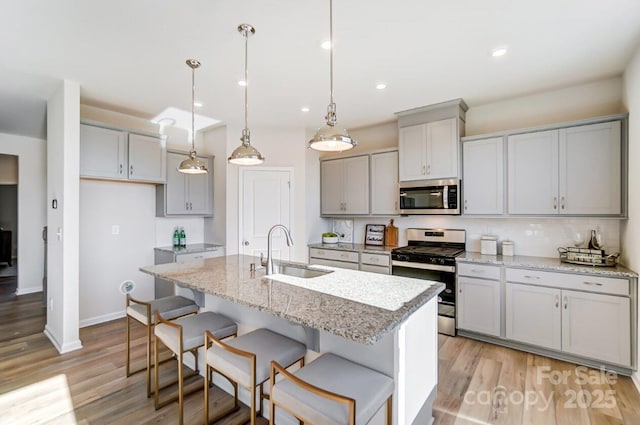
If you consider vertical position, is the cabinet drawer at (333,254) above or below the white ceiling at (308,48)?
below

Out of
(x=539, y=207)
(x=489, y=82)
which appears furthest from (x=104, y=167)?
(x=539, y=207)

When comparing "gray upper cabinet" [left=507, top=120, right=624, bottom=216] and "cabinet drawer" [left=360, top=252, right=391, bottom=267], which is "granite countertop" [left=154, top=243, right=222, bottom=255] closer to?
"cabinet drawer" [left=360, top=252, right=391, bottom=267]

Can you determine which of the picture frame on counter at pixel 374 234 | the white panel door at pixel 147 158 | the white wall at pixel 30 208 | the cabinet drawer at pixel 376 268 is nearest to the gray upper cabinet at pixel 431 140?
the picture frame on counter at pixel 374 234

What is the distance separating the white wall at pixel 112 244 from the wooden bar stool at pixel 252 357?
9.80 ft

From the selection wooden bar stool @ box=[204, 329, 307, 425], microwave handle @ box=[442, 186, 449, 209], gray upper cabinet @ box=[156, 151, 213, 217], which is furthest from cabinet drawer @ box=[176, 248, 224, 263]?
microwave handle @ box=[442, 186, 449, 209]

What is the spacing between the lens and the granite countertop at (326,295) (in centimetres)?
137

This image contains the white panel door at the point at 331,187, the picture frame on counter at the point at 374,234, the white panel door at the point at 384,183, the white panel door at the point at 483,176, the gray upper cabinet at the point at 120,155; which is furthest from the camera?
the white panel door at the point at 331,187

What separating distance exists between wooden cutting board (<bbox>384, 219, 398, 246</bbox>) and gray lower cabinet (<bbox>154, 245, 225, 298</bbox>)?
241 cm

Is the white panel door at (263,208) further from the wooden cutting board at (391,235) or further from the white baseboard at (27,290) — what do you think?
the white baseboard at (27,290)

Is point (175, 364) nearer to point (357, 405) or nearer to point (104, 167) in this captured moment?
point (357, 405)

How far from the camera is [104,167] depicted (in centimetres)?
362

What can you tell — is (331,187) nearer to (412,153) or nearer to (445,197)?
(412,153)

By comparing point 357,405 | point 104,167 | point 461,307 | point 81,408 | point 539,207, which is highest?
point 104,167

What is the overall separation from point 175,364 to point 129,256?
81.5 inches
